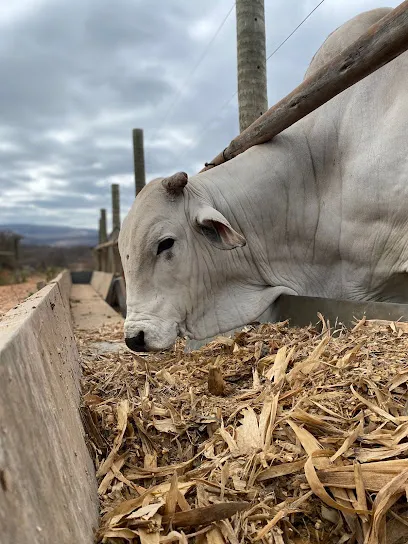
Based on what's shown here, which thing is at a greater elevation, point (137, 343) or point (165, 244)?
point (165, 244)

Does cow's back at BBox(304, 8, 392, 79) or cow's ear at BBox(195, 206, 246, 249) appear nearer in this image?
cow's ear at BBox(195, 206, 246, 249)

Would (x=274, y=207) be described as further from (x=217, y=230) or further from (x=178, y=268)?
(x=178, y=268)

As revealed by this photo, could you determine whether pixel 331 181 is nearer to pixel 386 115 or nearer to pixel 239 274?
pixel 386 115

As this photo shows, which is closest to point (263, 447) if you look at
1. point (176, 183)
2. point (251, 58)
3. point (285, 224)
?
point (176, 183)

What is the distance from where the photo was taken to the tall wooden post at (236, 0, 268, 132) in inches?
146

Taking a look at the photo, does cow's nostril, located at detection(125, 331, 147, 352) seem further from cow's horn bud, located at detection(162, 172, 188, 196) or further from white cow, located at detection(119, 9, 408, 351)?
cow's horn bud, located at detection(162, 172, 188, 196)

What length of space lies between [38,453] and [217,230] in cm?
203

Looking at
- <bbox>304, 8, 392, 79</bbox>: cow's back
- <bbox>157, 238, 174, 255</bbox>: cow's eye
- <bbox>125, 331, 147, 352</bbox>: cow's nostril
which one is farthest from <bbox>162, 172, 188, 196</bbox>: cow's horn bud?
<bbox>304, 8, 392, 79</bbox>: cow's back

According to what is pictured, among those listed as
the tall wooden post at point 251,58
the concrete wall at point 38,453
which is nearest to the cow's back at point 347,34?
the tall wooden post at point 251,58

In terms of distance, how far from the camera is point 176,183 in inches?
111

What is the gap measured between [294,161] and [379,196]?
63 cm

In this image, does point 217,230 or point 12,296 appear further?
point 12,296

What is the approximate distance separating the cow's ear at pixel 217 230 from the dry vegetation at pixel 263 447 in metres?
0.80

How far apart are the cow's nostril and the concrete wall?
1227mm
